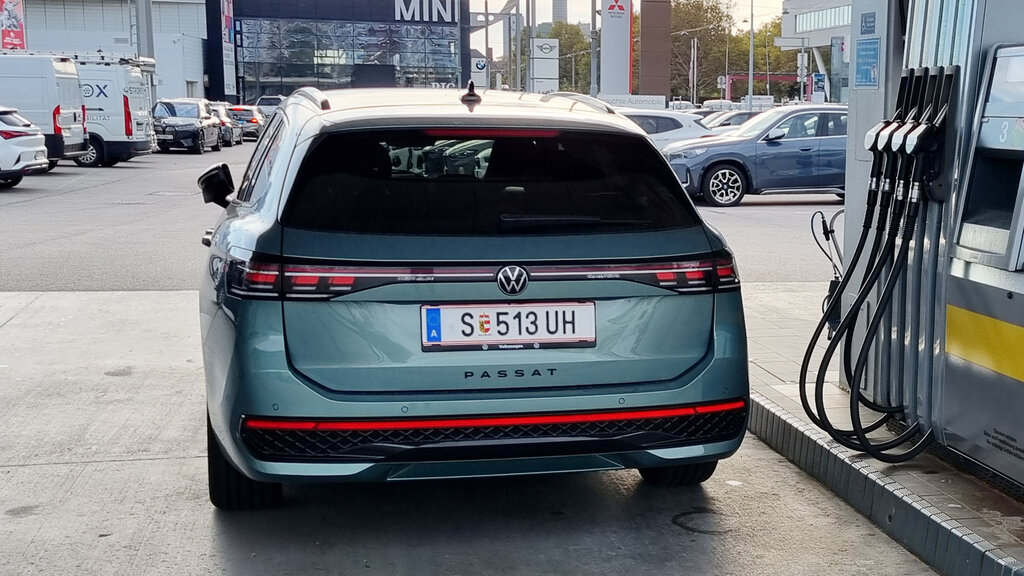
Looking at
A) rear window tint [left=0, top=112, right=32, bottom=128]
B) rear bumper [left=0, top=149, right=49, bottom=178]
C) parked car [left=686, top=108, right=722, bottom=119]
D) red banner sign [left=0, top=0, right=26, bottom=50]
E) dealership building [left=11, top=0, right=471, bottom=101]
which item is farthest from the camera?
dealership building [left=11, top=0, right=471, bottom=101]

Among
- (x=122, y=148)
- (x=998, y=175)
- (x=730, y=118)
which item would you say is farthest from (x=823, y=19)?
(x=998, y=175)

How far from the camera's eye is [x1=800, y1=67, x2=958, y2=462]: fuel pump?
4.45m

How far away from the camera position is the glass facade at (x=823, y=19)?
82512 millimetres

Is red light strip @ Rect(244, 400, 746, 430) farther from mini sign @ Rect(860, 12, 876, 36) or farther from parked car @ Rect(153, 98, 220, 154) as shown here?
parked car @ Rect(153, 98, 220, 154)

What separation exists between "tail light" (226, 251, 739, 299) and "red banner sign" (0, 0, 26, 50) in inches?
1459

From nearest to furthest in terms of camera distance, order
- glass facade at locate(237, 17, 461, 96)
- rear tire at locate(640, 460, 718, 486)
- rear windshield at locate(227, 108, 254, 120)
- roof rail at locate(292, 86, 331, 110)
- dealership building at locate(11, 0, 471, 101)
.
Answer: roof rail at locate(292, 86, 331, 110) → rear tire at locate(640, 460, 718, 486) → rear windshield at locate(227, 108, 254, 120) → dealership building at locate(11, 0, 471, 101) → glass facade at locate(237, 17, 461, 96)

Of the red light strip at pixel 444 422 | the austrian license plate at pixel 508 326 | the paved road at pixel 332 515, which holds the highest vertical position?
the austrian license plate at pixel 508 326

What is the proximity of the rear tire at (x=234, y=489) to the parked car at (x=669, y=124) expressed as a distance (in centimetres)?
1811

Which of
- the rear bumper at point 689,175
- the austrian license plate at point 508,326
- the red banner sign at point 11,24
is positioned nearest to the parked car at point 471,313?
the austrian license plate at point 508,326

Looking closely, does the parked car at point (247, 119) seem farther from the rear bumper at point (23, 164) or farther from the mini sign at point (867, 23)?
the mini sign at point (867, 23)

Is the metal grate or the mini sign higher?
the mini sign

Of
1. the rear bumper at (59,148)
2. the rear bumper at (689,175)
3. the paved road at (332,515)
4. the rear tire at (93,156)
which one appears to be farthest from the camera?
the rear tire at (93,156)

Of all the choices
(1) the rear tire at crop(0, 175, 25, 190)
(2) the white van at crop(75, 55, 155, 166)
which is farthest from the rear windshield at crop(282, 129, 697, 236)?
(2) the white van at crop(75, 55, 155, 166)

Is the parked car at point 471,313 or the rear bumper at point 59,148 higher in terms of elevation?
the parked car at point 471,313
